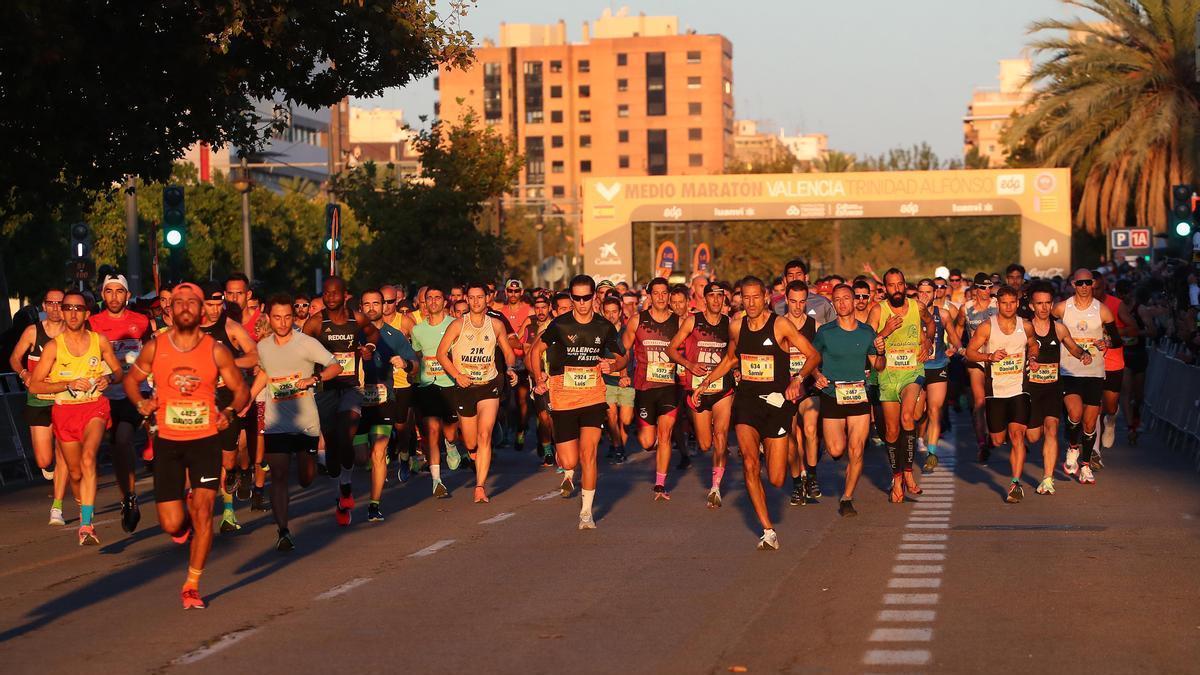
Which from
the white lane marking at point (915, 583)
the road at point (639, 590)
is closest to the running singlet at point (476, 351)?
the road at point (639, 590)

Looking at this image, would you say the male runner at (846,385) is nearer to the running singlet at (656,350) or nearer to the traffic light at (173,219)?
the running singlet at (656,350)

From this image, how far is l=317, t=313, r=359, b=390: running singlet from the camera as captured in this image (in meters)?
14.8

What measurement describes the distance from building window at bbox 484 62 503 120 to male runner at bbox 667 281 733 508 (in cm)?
15867

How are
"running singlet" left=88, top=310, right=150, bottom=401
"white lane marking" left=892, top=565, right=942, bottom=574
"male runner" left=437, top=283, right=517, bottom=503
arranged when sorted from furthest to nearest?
"male runner" left=437, top=283, right=517, bottom=503, "running singlet" left=88, top=310, right=150, bottom=401, "white lane marking" left=892, top=565, right=942, bottom=574

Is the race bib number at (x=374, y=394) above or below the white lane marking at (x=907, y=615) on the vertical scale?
above

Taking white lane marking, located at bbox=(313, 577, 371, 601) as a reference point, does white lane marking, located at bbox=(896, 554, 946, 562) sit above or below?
below

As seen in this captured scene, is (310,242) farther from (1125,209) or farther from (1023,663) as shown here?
(1023,663)

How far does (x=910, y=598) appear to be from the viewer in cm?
1045

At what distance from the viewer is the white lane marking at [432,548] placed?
1293 cm

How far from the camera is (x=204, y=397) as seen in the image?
10.7 m

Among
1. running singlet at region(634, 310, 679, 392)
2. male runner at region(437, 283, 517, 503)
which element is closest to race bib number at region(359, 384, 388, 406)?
male runner at region(437, 283, 517, 503)

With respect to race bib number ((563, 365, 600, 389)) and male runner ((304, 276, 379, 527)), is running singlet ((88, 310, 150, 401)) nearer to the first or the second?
male runner ((304, 276, 379, 527))

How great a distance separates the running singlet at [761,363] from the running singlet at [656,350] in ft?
12.1

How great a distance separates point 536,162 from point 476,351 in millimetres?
159113
